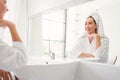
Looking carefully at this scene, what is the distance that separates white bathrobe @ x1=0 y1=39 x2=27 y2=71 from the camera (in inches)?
24.5

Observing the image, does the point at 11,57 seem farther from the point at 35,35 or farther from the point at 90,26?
the point at 35,35

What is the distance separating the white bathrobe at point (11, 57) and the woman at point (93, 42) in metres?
0.52

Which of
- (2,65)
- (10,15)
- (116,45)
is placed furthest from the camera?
(10,15)

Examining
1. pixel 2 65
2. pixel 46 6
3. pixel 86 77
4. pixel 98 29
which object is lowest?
pixel 86 77

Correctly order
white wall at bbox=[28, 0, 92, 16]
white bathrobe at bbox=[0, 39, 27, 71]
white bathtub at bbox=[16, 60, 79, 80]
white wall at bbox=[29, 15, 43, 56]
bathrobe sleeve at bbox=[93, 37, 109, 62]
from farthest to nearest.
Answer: white wall at bbox=[29, 15, 43, 56]
white wall at bbox=[28, 0, 92, 16]
bathrobe sleeve at bbox=[93, 37, 109, 62]
white bathtub at bbox=[16, 60, 79, 80]
white bathrobe at bbox=[0, 39, 27, 71]

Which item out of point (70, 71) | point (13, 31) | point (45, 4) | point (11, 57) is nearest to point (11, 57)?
point (11, 57)

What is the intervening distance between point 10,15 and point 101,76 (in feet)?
4.98

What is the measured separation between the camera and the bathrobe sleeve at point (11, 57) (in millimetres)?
623

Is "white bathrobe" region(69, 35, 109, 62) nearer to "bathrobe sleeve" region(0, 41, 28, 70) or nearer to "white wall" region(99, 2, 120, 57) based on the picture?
"white wall" region(99, 2, 120, 57)

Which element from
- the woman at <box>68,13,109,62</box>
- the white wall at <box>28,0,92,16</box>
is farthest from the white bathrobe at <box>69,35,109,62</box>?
the white wall at <box>28,0,92,16</box>

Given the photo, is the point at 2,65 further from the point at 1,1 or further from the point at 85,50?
the point at 85,50

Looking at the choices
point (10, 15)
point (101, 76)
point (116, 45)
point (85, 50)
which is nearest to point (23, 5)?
point (10, 15)

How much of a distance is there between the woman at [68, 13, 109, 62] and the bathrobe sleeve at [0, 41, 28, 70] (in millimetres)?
518

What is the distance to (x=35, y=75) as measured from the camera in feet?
2.49
